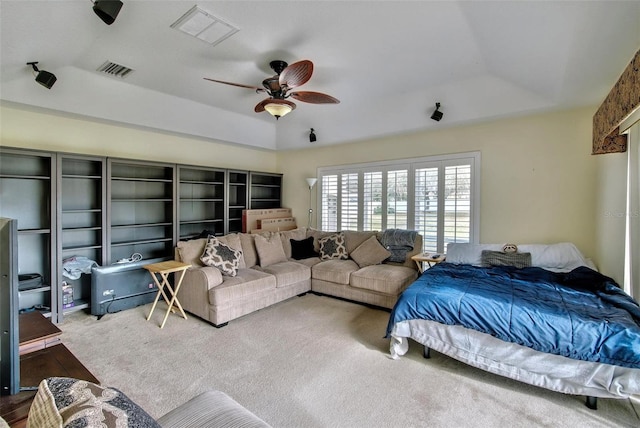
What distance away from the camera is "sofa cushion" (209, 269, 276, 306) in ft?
11.0

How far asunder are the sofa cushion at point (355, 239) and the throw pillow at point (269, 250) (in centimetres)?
104

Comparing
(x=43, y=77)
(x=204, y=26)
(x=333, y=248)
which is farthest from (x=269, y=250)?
(x=43, y=77)

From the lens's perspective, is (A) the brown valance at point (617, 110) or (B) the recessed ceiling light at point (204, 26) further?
(B) the recessed ceiling light at point (204, 26)

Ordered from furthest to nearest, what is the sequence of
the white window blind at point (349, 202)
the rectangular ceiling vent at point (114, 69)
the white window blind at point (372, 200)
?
the white window blind at point (349, 202), the white window blind at point (372, 200), the rectangular ceiling vent at point (114, 69)

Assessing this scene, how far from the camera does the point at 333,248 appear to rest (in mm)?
4855

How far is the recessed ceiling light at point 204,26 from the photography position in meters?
2.54

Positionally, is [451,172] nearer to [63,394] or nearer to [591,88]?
[591,88]

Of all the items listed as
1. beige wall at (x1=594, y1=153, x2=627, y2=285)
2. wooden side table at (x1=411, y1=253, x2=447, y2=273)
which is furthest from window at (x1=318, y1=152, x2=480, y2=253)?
beige wall at (x1=594, y1=153, x2=627, y2=285)

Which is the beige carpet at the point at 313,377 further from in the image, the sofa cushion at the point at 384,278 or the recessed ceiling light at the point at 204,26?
the recessed ceiling light at the point at 204,26

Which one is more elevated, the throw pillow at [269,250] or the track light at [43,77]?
the track light at [43,77]

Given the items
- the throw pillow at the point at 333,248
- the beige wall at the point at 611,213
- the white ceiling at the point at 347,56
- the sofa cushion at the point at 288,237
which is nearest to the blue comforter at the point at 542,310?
the beige wall at the point at 611,213

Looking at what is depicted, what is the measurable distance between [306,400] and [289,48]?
10.4ft

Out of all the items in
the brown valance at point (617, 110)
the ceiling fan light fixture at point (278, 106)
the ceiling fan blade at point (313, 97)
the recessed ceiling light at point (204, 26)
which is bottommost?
the brown valance at point (617, 110)

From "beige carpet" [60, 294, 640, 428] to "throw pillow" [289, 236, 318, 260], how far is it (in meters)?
1.51
